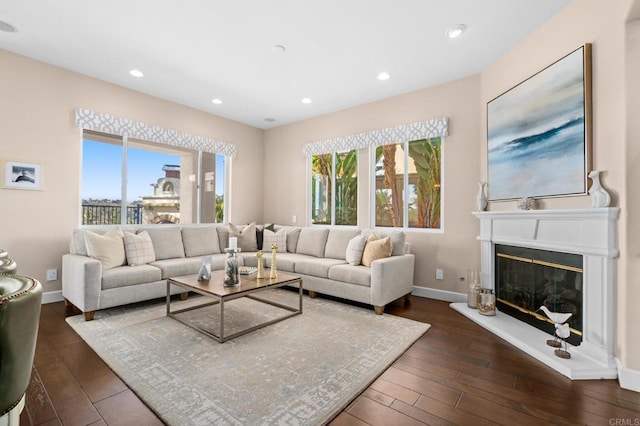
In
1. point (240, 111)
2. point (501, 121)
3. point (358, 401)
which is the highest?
point (240, 111)

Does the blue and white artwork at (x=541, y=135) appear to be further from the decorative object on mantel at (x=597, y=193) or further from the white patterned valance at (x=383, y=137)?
the white patterned valance at (x=383, y=137)

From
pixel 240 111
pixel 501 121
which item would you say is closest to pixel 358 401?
pixel 501 121

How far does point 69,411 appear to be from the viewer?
64.2 inches

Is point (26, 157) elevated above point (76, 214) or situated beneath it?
elevated above

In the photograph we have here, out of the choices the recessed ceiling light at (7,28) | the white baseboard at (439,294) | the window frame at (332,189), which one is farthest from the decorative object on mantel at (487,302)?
the recessed ceiling light at (7,28)

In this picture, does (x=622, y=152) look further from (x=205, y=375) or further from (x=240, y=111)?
(x=240, y=111)

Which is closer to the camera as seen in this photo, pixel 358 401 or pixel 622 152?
pixel 358 401

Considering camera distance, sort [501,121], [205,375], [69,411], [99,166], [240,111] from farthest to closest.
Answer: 1. [240,111]
2. [99,166]
3. [501,121]
4. [205,375]
5. [69,411]

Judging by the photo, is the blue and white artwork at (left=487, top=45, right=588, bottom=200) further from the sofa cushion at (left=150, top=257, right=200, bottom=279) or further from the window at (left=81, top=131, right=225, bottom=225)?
the window at (left=81, top=131, right=225, bottom=225)

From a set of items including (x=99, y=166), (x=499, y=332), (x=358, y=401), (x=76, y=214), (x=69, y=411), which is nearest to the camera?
(x=69, y=411)

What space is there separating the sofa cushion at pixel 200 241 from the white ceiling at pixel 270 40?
6.78 feet

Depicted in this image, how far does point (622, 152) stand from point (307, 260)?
325 cm

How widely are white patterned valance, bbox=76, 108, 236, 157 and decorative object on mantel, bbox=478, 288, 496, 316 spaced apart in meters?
4.58

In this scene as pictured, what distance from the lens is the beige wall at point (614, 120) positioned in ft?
6.50
